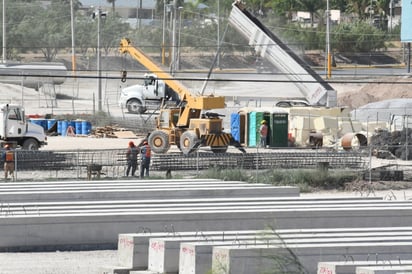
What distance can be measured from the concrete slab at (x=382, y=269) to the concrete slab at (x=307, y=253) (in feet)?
4.64

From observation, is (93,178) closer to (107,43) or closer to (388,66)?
(388,66)

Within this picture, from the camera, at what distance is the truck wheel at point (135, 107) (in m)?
62.3

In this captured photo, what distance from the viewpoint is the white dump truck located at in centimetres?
4319

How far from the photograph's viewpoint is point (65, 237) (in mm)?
24297

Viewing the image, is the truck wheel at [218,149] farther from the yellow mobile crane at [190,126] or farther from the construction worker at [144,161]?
the construction worker at [144,161]

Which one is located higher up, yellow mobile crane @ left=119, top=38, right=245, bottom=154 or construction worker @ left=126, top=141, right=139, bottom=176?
yellow mobile crane @ left=119, top=38, right=245, bottom=154

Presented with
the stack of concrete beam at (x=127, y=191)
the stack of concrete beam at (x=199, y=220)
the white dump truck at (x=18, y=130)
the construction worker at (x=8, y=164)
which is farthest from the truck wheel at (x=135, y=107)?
the stack of concrete beam at (x=127, y=191)

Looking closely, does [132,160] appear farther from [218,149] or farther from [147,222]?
[147,222]

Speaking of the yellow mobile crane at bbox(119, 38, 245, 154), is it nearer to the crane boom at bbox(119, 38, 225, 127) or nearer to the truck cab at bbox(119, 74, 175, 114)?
the crane boom at bbox(119, 38, 225, 127)

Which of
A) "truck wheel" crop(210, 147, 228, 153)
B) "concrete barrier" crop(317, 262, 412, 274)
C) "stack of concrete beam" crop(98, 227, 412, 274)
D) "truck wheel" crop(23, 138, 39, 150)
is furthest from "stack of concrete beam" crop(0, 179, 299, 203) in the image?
"truck wheel" crop(23, 138, 39, 150)

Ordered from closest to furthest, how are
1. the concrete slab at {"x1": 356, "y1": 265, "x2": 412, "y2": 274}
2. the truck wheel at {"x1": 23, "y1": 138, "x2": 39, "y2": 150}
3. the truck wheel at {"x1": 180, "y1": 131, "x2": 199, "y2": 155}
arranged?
the concrete slab at {"x1": 356, "y1": 265, "x2": 412, "y2": 274} → the truck wheel at {"x1": 180, "y1": 131, "x2": 199, "y2": 155} → the truck wheel at {"x1": 23, "y1": 138, "x2": 39, "y2": 150}

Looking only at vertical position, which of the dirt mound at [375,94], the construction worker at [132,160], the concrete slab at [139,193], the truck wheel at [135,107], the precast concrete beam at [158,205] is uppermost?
the dirt mound at [375,94]

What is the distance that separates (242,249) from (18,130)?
2536cm

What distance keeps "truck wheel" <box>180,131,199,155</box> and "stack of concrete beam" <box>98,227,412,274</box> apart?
20.6 m
